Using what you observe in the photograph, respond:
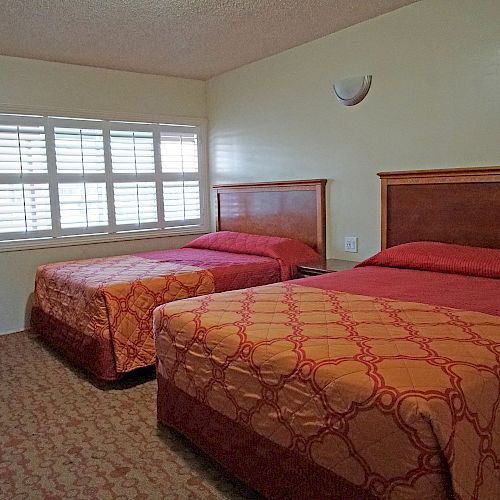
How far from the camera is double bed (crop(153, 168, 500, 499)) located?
1.23 metres

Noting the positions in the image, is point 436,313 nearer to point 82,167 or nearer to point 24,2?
point 24,2

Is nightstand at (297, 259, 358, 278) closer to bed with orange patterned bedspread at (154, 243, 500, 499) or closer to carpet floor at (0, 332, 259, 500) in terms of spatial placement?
bed with orange patterned bedspread at (154, 243, 500, 499)

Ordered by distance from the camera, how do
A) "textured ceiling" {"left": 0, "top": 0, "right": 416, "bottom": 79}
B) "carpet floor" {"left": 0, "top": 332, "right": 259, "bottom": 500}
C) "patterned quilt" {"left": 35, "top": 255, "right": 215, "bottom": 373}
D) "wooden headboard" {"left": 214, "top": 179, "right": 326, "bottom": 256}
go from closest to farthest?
"carpet floor" {"left": 0, "top": 332, "right": 259, "bottom": 500}
"patterned quilt" {"left": 35, "top": 255, "right": 215, "bottom": 373}
"textured ceiling" {"left": 0, "top": 0, "right": 416, "bottom": 79}
"wooden headboard" {"left": 214, "top": 179, "right": 326, "bottom": 256}

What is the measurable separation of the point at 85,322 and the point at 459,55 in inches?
113

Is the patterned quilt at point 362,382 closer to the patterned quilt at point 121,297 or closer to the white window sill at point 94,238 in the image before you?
the patterned quilt at point 121,297

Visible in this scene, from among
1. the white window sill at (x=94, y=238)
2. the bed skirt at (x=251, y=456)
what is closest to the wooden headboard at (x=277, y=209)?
the white window sill at (x=94, y=238)

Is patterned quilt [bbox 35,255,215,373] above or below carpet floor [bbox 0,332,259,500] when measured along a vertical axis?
above

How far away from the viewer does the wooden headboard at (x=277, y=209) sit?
401 centimetres

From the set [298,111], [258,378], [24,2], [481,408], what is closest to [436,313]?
[481,408]

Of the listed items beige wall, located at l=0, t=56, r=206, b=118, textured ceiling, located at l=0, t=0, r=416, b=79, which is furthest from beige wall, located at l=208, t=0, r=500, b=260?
beige wall, located at l=0, t=56, r=206, b=118

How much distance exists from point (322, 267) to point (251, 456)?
2.02m

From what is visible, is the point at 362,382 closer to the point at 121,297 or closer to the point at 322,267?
the point at 121,297

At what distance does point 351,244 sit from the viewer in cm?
379

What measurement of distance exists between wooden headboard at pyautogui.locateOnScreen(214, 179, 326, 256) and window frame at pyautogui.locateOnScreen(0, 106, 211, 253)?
0.90 feet
